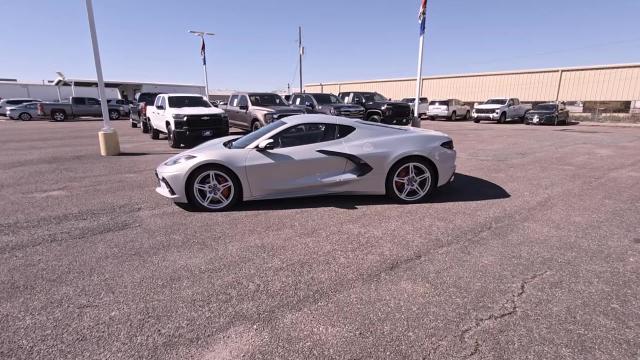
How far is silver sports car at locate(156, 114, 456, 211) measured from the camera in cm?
485

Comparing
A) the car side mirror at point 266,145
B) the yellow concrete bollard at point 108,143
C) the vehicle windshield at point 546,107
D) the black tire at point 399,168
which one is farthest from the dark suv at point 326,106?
the vehicle windshield at point 546,107

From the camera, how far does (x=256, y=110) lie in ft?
42.9

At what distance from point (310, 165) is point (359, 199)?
104 cm

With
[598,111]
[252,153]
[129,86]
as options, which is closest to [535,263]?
[252,153]

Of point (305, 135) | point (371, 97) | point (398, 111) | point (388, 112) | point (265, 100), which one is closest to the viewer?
point (305, 135)

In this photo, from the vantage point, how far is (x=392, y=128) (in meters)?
5.67

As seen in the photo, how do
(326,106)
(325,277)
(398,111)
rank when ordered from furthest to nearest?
(398,111), (326,106), (325,277)

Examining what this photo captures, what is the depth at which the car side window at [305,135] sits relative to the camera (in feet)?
16.6

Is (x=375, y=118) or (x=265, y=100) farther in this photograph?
(x=375, y=118)

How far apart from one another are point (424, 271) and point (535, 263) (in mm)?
1127

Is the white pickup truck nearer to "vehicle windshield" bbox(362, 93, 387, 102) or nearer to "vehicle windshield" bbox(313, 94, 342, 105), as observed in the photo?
"vehicle windshield" bbox(362, 93, 387, 102)

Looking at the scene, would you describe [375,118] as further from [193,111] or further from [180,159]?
[180,159]

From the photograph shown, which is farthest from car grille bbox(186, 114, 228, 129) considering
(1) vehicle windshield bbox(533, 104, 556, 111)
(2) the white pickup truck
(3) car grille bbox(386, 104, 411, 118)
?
(1) vehicle windshield bbox(533, 104, 556, 111)

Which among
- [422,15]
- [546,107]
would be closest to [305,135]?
[422,15]
